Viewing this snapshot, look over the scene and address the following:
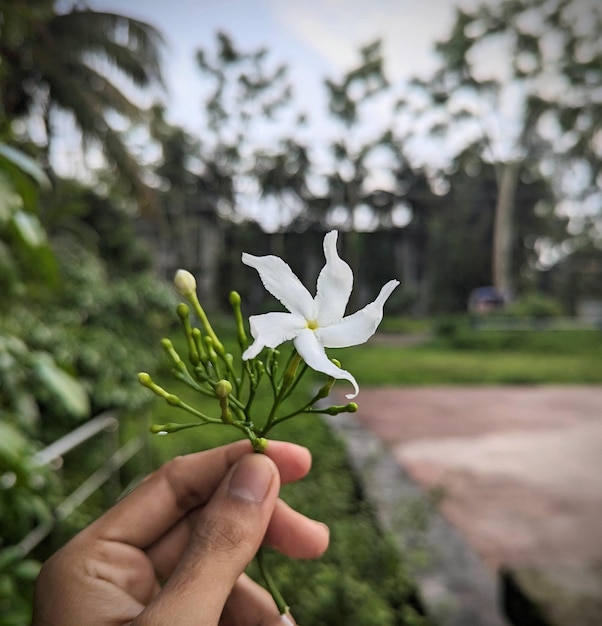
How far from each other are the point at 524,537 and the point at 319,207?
2.22 metres

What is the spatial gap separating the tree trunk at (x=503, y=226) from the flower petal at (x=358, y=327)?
10326mm

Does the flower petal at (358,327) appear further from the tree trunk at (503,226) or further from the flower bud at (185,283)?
the tree trunk at (503,226)

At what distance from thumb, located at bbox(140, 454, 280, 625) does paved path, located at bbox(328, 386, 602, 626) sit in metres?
1.00

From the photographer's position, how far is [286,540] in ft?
1.69

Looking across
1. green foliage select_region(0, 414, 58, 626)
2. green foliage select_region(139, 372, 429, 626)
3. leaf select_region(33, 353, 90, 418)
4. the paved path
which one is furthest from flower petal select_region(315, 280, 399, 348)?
the paved path

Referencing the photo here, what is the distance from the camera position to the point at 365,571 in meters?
1.33

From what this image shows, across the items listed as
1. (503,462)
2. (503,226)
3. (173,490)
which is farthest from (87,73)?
(503,226)

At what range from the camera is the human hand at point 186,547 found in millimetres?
383

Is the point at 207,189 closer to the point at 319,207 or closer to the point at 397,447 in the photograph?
the point at 319,207

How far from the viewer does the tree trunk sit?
402 inches

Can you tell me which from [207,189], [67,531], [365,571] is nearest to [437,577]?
[365,571]

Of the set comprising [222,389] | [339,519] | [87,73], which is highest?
[87,73]

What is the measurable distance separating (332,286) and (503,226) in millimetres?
10804

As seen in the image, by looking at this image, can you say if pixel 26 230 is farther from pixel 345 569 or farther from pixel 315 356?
pixel 345 569
